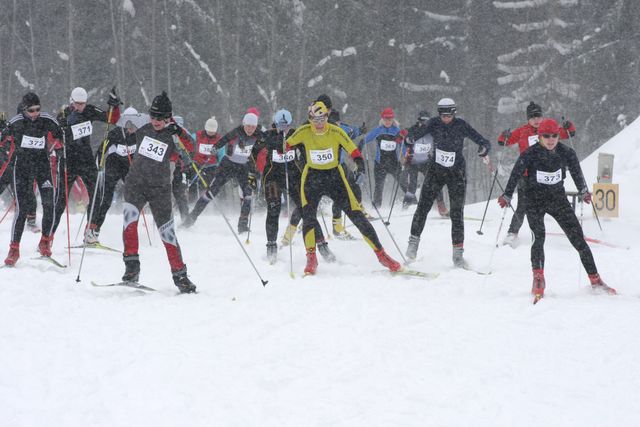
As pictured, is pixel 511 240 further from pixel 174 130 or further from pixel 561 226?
pixel 174 130

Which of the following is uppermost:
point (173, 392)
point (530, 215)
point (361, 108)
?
point (361, 108)

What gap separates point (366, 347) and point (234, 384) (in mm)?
1107

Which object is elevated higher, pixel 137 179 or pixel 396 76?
pixel 396 76

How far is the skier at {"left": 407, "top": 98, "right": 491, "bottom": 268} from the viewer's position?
7.96m

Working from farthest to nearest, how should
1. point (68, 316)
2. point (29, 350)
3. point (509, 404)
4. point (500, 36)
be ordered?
point (500, 36) < point (68, 316) < point (29, 350) < point (509, 404)

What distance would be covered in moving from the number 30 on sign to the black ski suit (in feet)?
16.4

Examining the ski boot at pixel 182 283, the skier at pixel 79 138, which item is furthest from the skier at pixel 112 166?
the ski boot at pixel 182 283

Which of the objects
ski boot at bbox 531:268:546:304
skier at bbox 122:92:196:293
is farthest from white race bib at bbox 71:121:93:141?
ski boot at bbox 531:268:546:304

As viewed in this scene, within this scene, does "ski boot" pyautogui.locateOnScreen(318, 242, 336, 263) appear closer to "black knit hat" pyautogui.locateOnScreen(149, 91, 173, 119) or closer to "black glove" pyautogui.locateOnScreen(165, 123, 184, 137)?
"black glove" pyautogui.locateOnScreen(165, 123, 184, 137)

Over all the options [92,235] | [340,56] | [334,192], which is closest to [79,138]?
[92,235]

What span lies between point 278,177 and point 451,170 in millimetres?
2256

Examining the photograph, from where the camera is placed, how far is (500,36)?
26.6 metres

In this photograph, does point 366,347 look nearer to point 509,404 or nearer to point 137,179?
point 509,404

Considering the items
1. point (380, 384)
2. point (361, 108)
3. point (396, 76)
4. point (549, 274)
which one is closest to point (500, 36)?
point (396, 76)
